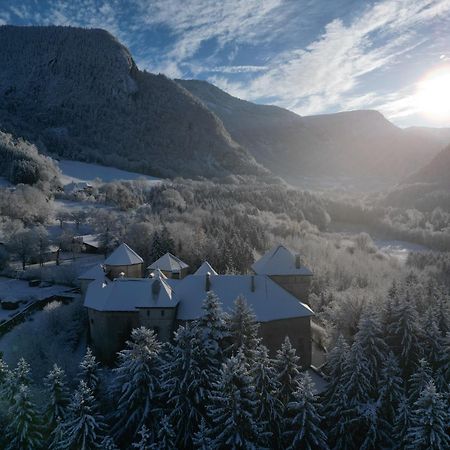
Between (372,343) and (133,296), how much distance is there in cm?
1795

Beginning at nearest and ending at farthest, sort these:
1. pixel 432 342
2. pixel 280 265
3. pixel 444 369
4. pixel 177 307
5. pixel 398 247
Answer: pixel 444 369
pixel 432 342
pixel 177 307
pixel 280 265
pixel 398 247

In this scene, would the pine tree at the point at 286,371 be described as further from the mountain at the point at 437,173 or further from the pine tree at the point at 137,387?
the mountain at the point at 437,173

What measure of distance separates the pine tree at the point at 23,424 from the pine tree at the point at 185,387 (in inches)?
293

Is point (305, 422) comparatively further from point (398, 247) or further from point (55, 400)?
point (398, 247)

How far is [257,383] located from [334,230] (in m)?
97.4

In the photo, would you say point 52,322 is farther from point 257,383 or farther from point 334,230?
point 334,230

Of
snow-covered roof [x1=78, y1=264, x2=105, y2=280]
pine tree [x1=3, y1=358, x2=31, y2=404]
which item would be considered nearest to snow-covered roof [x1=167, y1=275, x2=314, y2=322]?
snow-covered roof [x1=78, y1=264, x2=105, y2=280]

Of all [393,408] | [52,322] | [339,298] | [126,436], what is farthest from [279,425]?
[339,298]

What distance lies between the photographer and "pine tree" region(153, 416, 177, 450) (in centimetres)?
2230

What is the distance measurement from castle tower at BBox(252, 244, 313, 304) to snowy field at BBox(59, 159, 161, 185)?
7970 centimetres

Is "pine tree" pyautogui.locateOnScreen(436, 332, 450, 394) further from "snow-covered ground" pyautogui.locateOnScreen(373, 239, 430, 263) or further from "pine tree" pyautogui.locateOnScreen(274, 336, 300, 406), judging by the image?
"snow-covered ground" pyautogui.locateOnScreen(373, 239, 430, 263)

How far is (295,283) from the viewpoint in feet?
125

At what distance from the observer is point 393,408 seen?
25.1 meters

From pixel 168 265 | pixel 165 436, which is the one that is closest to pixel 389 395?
pixel 165 436
